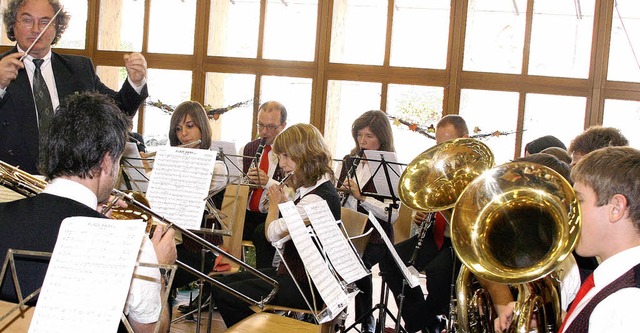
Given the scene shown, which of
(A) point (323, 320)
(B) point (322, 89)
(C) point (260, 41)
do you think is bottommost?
(A) point (323, 320)

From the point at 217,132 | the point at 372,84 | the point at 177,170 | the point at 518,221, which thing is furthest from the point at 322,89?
the point at 518,221

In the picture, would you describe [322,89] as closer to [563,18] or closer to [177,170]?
[563,18]

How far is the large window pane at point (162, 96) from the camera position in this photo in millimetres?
7941

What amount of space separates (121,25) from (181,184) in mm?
5791

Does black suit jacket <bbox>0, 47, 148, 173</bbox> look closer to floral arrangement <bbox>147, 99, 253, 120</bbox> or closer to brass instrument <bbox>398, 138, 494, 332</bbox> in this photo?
brass instrument <bbox>398, 138, 494, 332</bbox>

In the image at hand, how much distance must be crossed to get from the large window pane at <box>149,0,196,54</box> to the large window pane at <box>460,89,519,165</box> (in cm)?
314

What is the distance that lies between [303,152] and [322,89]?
12.4ft

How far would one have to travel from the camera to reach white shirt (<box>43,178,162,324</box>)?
175 centimetres

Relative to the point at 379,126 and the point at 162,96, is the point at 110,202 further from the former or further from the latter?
the point at 162,96

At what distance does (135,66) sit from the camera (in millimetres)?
2971

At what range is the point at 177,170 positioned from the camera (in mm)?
2910

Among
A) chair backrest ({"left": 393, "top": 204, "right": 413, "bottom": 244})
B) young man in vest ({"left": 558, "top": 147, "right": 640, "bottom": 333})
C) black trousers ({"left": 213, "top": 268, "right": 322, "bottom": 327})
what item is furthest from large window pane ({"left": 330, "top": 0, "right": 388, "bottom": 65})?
young man in vest ({"left": 558, "top": 147, "right": 640, "bottom": 333})

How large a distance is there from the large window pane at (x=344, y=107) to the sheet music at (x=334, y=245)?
4.66 meters

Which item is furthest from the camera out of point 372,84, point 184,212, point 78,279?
point 372,84
